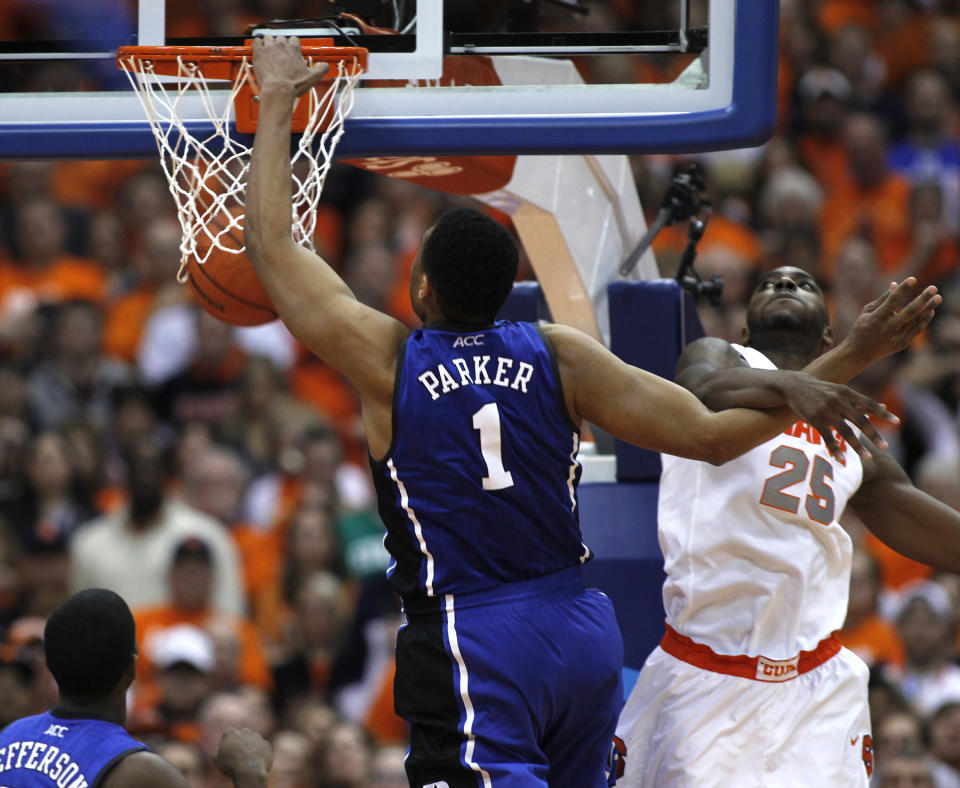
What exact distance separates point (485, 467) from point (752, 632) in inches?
46.0

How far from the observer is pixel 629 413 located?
131 inches

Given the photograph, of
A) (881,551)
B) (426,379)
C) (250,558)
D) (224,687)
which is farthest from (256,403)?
(426,379)

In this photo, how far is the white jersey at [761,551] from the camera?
13.4 feet

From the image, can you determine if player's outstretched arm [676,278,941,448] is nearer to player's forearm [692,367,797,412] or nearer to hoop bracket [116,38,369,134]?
player's forearm [692,367,797,412]

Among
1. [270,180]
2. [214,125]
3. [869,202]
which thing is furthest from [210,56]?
[869,202]

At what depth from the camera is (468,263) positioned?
10.9ft

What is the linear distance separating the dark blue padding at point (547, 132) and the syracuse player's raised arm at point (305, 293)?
42 cm

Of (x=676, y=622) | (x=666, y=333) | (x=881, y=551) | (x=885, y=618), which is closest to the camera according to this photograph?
(x=676, y=622)

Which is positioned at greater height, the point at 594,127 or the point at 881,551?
the point at 594,127

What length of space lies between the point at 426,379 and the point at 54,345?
17.1 feet

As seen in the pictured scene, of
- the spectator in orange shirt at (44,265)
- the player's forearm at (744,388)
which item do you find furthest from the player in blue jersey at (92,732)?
the spectator in orange shirt at (44,265)

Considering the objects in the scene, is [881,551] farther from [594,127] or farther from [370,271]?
[594,127]

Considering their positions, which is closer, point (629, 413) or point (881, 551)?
point (629, 413)

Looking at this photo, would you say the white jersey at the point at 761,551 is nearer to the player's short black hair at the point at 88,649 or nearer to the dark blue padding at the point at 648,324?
the dark blue padding at the point at 648,324
